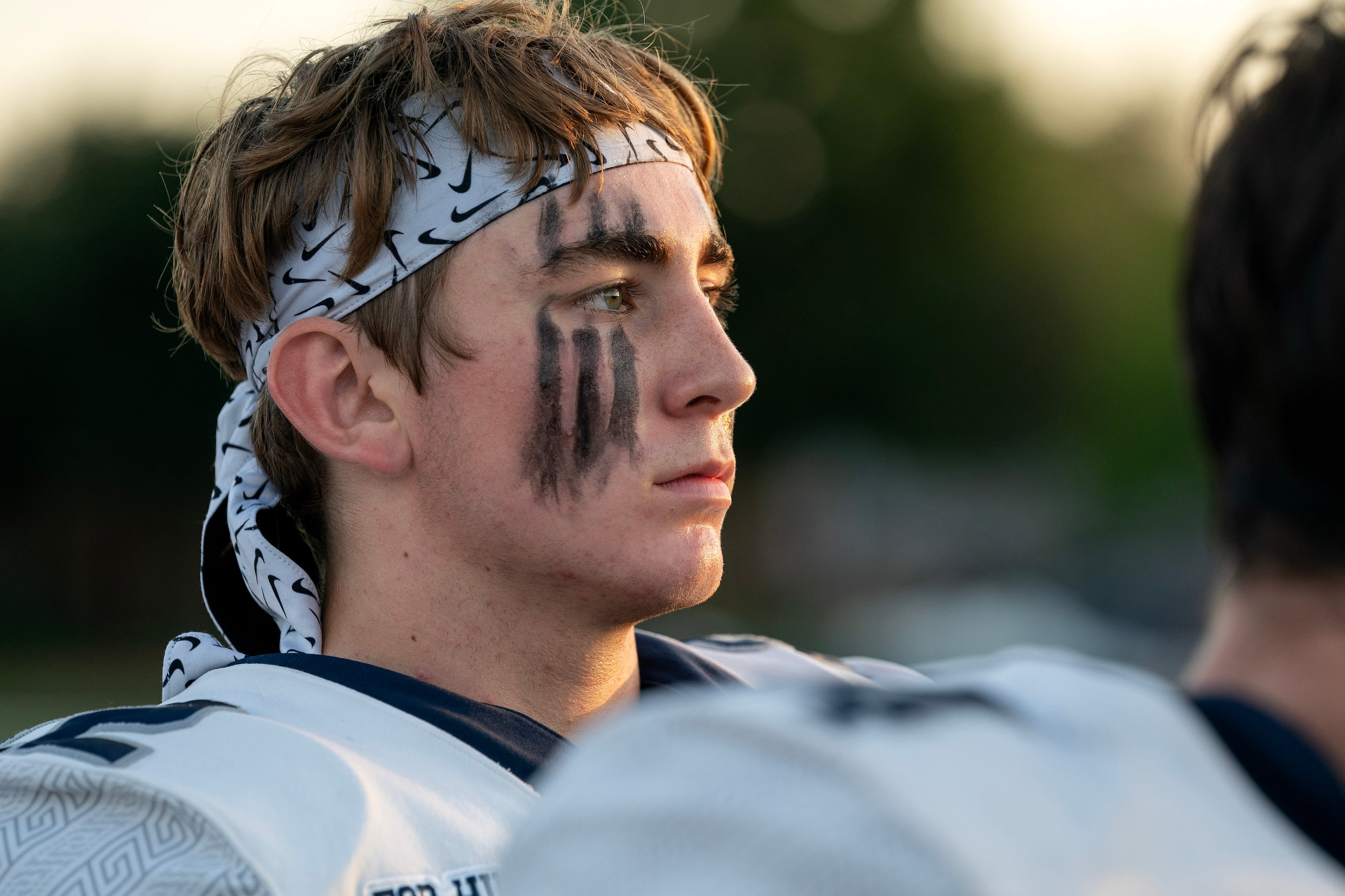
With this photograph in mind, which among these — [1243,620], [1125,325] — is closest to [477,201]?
[1243,620]

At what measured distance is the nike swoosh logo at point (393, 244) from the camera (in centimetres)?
264

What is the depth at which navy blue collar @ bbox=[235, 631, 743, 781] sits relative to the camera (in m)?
2.24

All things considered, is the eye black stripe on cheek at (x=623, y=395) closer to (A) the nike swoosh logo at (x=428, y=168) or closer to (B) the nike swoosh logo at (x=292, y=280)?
(A) the nike swoosh logo at (x=428, y=168)

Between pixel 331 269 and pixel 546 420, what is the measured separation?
0.58 metres

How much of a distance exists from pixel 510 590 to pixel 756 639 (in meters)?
0.93

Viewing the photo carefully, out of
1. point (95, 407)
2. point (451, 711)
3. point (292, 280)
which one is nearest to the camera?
point (451, 711)

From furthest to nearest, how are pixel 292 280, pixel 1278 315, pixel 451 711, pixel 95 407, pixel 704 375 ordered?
pixel 95 407 → pixel 292 280 → pixel 704 375 → pixel 451 711 → pixel 1278 315

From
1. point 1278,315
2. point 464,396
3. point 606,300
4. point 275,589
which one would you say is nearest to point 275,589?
point 275,589

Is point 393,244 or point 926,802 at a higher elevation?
point 393,244

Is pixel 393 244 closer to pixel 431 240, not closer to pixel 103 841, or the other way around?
pixel 431 240

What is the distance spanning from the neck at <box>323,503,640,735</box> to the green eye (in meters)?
0.56

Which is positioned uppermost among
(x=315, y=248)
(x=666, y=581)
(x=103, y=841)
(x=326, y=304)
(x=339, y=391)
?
(x=315, y=248)

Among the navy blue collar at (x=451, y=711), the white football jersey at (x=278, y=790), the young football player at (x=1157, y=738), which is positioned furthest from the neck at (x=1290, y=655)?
the navy blue collar at (x=451, y=711)

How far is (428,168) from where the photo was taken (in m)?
2.66
